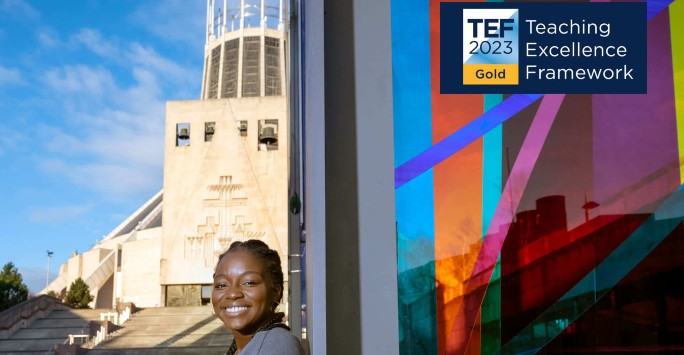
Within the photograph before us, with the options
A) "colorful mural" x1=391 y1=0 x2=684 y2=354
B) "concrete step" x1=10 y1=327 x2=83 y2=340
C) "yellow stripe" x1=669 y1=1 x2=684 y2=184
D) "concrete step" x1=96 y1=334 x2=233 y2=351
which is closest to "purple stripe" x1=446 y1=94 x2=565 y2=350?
"colorful mural" x1=391 y1=0 x2=684 y2=354

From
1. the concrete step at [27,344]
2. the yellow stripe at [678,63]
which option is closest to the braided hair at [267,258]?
the yellow stripe at [678,63]

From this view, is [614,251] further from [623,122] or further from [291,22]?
[291,22]

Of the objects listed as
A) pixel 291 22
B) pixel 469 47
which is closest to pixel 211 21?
pixel 291 22

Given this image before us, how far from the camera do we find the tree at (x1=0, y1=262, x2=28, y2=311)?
94.1 ft

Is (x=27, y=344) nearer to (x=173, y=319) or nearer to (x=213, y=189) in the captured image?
(x=173, y=319)

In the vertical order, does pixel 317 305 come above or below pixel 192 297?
above

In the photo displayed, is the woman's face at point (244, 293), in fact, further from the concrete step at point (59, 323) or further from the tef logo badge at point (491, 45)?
the concrete step at point (59, 323)

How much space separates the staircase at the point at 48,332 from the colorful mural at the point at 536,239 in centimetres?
1335

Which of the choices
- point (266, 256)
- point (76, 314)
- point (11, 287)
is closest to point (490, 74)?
point (266, 256)

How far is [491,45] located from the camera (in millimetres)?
1868

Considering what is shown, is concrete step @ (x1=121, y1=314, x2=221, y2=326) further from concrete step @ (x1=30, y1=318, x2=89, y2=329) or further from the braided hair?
the braided hair

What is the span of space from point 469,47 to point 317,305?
31.4 inches

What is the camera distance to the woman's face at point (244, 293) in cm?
155

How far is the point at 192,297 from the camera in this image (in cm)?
2370
